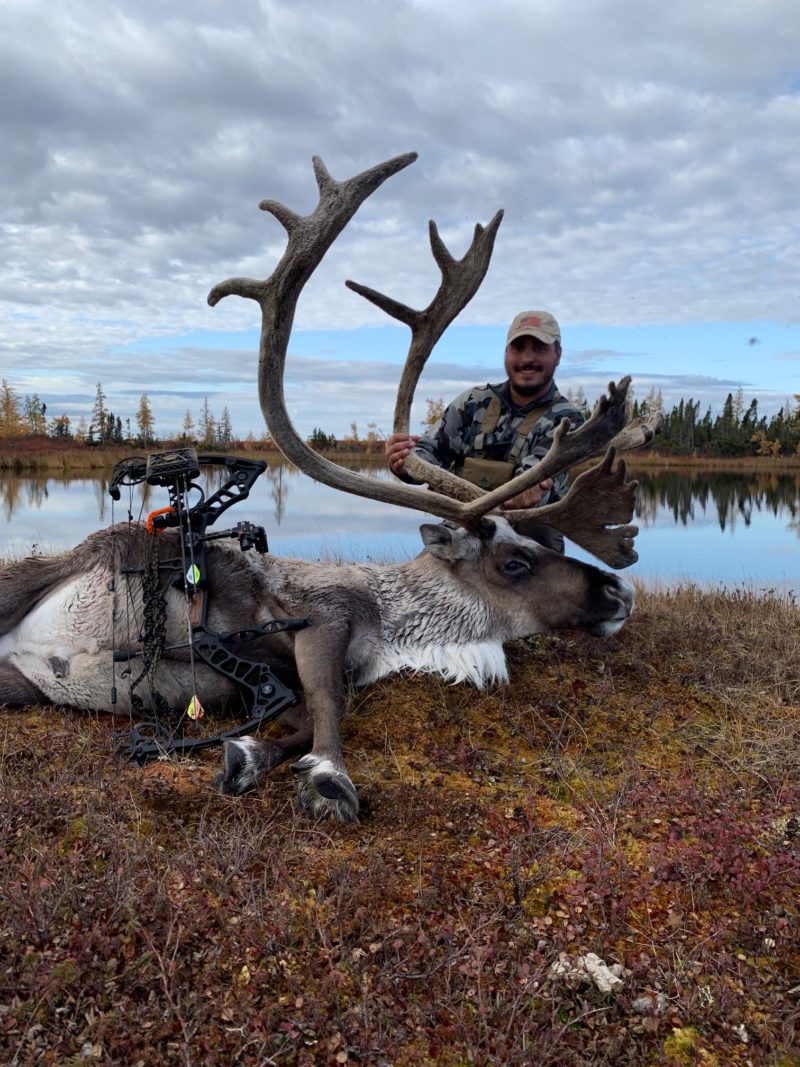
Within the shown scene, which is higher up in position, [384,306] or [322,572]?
[384,306]

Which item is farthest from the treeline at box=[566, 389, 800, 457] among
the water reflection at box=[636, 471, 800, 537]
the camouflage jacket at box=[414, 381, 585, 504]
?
the camouflage jacket at box=[414, 381, 585, 504]

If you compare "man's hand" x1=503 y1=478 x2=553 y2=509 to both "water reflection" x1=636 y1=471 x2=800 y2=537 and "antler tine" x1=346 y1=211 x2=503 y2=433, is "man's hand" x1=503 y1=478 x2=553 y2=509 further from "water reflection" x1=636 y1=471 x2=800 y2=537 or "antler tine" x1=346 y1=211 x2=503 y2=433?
"water reflection" x1=636 y1=471 x2=800 y2=537

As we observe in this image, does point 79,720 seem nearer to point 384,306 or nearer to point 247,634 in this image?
point 247,634

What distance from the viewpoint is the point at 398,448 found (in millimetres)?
6031

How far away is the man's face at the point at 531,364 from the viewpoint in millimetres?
6899

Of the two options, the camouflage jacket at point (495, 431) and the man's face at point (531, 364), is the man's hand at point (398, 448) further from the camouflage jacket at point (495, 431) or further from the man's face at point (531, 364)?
the man's face at point (531, 364)

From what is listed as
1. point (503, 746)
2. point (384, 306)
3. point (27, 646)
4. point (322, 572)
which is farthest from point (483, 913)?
point (384, 306)

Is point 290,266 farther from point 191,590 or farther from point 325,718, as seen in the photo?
point 325,718

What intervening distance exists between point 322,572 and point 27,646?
77.6 inches

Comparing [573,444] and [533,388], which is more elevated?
[533,388]

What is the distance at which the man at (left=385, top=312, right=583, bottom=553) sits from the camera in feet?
22.0

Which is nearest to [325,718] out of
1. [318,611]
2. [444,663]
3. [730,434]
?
[318,611]

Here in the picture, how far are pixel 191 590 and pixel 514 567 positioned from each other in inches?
86.1

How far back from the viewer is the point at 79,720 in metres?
4.66
